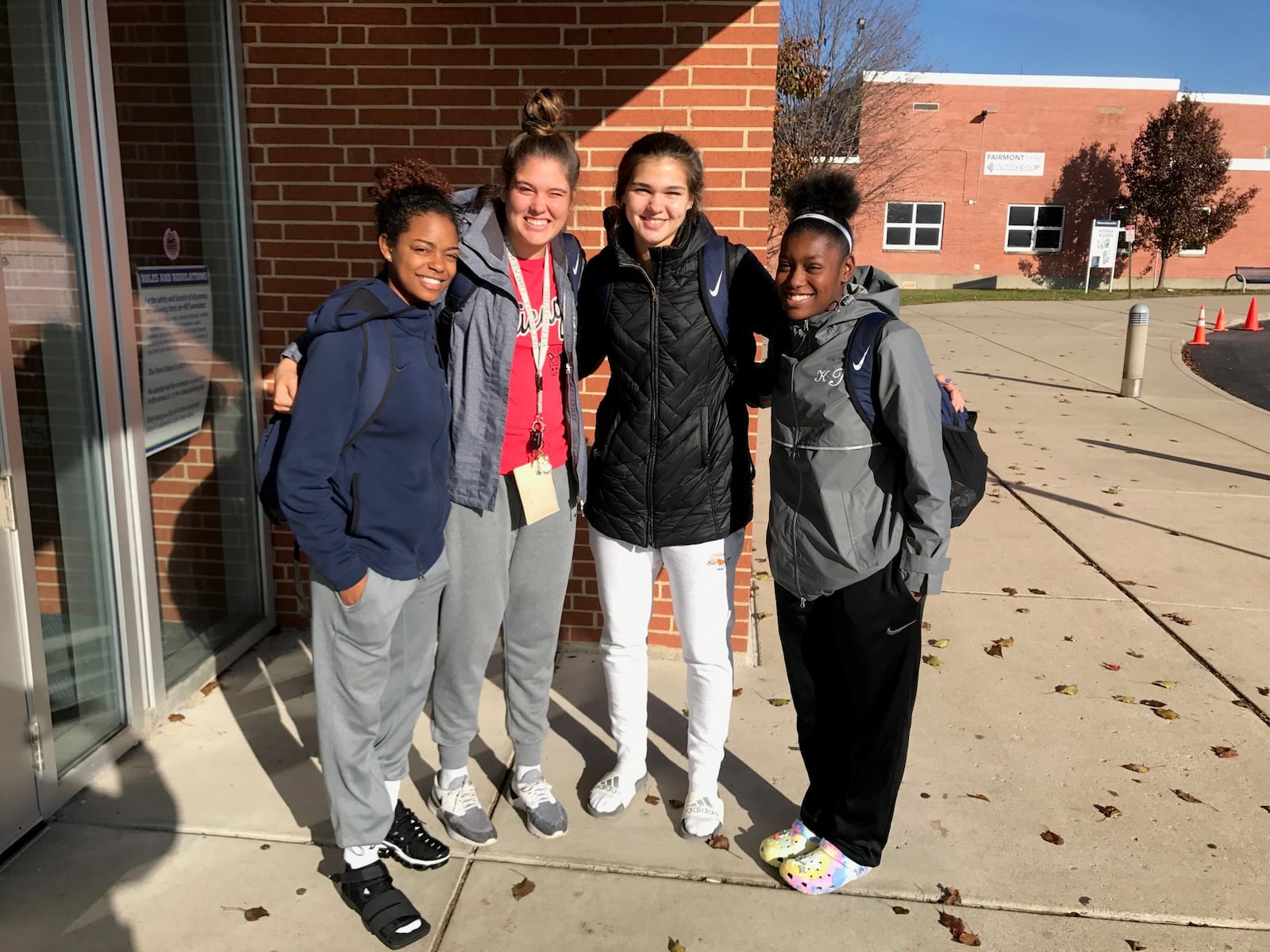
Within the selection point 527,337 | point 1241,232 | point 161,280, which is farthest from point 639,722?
point 1241,232

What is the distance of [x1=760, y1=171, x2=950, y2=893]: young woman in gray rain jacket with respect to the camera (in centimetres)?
258

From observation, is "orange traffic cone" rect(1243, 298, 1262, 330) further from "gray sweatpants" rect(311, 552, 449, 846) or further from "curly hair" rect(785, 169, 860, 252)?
"gray sweatpants" rect(311, 552, 449, 846)

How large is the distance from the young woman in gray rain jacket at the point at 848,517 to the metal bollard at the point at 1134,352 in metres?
9.88

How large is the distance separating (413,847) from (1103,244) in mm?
35553

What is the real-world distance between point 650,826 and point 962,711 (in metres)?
1.56

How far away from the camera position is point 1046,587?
5.54 m

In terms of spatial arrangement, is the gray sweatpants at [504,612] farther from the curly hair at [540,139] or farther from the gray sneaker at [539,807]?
the curly hair at [540,139]

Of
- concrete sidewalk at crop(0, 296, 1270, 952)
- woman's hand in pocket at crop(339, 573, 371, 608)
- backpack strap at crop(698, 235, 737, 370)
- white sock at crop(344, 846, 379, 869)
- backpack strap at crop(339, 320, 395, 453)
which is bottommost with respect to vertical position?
concrete sidewalk at crop(0, 296, 1270, 952)

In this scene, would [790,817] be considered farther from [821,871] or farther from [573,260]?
[573,260]

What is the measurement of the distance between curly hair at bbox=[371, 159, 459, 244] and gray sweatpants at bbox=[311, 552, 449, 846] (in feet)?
2.90

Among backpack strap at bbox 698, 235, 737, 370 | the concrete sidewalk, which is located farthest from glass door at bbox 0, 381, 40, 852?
backpack strap at bbox 698, 235, 737, 370

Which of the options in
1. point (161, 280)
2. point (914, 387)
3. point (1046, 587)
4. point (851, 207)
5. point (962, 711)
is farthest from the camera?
point (1046, 587)

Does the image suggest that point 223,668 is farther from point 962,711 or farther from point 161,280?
point 962,711

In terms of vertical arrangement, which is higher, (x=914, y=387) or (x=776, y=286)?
(x=776, y=286)
